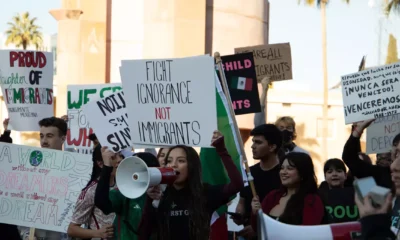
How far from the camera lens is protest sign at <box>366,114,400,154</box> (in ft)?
26.8

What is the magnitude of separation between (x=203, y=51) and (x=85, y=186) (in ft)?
34.7

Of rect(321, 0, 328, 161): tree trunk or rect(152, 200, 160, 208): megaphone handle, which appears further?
rect(321, 0, 328, 161): tree trunk

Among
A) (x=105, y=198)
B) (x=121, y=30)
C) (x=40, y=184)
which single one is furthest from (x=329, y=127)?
(x=105, y=198)

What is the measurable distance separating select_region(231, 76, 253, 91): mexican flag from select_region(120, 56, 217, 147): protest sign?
54.0 inches

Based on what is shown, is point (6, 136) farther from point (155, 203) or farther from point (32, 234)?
point (155, 203)

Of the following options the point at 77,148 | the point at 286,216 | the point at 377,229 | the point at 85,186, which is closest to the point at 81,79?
the point at 77,148

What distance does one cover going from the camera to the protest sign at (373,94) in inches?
310

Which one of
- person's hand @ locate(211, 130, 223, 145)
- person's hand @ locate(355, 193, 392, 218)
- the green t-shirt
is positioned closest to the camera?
person's hand @ locate(355, 193, 392, 218)

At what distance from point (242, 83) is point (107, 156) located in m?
1.71

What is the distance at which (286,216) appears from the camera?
6.41 meters

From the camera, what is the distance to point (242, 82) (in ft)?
28.3

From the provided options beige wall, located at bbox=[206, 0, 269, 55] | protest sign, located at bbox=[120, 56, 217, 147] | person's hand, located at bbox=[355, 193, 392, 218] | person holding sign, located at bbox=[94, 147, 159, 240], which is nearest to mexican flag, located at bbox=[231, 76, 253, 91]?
protest sign, located at bbox=[120, 56, 217, 147]

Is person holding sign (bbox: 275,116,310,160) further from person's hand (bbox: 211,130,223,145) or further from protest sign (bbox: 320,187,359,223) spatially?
person's hand (bbox: 211,130,223,145)

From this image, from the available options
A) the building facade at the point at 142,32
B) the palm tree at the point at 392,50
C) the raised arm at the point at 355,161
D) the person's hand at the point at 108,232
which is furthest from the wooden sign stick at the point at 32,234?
the palm tree at the point at 392,50
